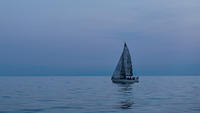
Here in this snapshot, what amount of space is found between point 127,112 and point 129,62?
83299 mm

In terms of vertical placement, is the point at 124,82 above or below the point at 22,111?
above

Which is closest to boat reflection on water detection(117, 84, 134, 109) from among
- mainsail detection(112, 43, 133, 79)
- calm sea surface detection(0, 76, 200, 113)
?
calm sea surface detection(0, 76, 200, 113)

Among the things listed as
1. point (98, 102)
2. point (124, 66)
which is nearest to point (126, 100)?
point (98, 102)

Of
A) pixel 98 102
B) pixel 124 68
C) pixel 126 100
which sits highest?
pixel 124 68

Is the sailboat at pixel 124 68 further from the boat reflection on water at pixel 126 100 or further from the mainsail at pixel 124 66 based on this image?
the boat reflection on water at pixel 126 100

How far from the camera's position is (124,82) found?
400ft

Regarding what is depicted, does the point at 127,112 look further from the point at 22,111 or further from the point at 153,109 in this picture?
the point at 22,111

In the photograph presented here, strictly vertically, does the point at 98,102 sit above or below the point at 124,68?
below

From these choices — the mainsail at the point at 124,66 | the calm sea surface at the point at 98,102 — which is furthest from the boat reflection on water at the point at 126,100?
the mainsail at the point at 124,66

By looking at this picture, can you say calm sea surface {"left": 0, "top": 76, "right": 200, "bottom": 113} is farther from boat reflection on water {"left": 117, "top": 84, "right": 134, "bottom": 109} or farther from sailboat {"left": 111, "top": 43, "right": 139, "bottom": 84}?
sailboat {"left": 111, "top": 43, "right": 139, "bottom": 84}

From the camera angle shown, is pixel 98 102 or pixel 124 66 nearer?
pixel 98 102

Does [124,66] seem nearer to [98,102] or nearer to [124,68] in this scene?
[124,68]

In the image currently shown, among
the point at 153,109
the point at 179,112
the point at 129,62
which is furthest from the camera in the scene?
the point at 129,62

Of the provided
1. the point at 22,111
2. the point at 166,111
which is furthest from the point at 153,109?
the point at 22,111
